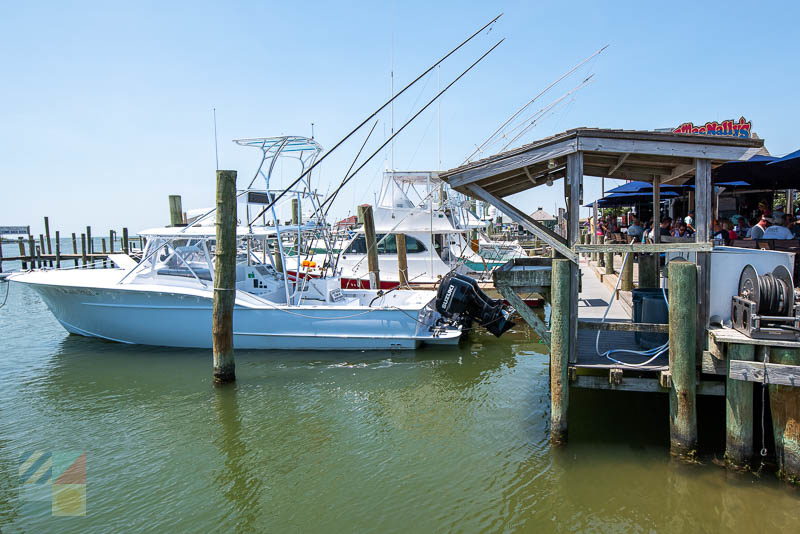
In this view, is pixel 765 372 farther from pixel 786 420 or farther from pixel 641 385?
pixel 641 385

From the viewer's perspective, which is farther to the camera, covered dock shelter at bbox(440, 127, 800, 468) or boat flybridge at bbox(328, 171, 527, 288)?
boat flybridge at bbox(328, 171, 527, 288)

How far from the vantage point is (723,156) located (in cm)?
503

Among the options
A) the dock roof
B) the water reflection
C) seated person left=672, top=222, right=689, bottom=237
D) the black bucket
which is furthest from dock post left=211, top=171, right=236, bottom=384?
seated person left=672, top=222, right=689, bottom=237

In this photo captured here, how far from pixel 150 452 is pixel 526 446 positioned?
4787mm

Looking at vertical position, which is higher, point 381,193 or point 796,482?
point 381,193

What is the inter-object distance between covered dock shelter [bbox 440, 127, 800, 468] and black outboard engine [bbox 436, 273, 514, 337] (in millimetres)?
3525

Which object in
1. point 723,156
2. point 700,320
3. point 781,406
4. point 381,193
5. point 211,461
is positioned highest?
point 381,193

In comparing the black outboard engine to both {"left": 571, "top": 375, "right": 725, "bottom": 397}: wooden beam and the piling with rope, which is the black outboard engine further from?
the piling with rope

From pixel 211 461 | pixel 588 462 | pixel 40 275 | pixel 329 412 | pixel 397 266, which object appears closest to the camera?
pixel 588 462

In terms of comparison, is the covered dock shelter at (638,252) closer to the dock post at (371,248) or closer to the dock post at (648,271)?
the dock post at (648,271)

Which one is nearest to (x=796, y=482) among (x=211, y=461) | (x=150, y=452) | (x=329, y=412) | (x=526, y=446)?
(x=526, y=446)

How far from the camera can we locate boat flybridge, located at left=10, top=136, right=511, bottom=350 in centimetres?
1034

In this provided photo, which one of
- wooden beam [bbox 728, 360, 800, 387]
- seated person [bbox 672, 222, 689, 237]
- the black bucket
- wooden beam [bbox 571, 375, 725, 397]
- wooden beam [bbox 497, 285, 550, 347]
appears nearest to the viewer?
wooden beam [bbox 728, 360, 800, 387]

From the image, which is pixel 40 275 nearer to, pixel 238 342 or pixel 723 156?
pixel 238 342
